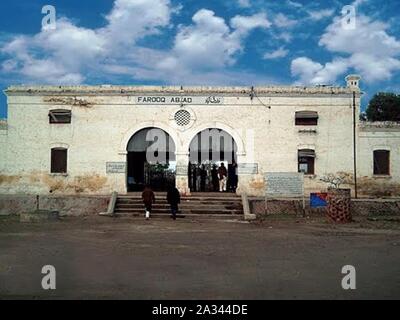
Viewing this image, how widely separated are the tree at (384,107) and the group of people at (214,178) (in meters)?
29.2

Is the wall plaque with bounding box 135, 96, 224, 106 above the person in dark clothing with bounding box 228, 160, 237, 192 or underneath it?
above

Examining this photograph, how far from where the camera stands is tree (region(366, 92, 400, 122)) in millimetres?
48719

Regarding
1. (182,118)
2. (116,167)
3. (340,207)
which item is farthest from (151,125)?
(340,207)

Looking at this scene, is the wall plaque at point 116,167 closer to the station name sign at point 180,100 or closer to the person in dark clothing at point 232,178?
the station name sign at point 180,100

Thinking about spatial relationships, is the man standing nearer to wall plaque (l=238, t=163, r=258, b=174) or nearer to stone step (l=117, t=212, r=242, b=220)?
wall plaque (l=238, t=163, r=258, b=174)

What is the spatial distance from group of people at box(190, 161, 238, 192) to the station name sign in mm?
3341

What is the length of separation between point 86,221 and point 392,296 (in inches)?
530

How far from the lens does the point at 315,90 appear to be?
2283cm

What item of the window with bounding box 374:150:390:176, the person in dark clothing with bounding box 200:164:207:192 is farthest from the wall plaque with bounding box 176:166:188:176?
the window with bounding box 374:150:390:176

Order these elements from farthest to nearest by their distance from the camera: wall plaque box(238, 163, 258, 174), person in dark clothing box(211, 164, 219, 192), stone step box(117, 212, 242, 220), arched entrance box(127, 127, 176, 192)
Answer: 1. person in dark clothing box(211, 164, 219, 192)
2. arched entrance box(127, 127, 176, 192)
3. wall plaque box(238, 163, 258, 174)
4. stone step box(117, 212, 242, 220)

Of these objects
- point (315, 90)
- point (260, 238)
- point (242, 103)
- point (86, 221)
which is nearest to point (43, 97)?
point (86, 221)

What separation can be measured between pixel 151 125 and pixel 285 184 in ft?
23.1

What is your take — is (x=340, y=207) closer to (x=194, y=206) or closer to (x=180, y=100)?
(x=194, y=206)

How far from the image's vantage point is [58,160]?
2338 centimetres
